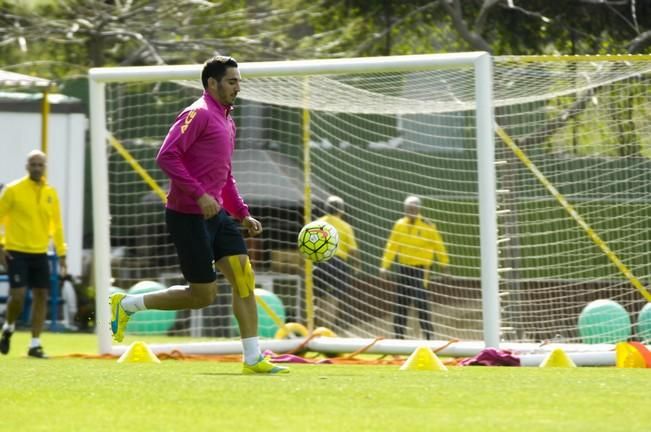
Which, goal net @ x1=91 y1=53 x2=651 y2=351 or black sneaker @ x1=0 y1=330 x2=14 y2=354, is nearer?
goal net @ x1=91 y1=53 x2=651 y2=351

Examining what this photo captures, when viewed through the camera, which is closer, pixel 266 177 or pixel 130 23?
pixel 266 177

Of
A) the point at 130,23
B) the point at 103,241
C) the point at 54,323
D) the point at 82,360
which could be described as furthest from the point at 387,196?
the point at 130,23

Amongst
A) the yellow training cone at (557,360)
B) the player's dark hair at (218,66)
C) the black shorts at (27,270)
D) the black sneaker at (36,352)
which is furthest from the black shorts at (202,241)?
the black shorts at (27,270)

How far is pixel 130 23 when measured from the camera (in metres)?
25.3

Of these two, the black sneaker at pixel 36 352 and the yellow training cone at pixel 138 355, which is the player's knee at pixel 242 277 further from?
the black sneaker at pixel 36 352

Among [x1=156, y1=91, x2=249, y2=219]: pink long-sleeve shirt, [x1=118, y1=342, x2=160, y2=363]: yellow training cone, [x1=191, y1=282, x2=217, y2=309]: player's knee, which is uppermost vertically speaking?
[x1=156, y1=91, x2=249, y2=219]: pink long-sleeve shirt

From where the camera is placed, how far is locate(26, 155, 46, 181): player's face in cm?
1381

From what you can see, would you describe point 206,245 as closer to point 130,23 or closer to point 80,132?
point 80,132

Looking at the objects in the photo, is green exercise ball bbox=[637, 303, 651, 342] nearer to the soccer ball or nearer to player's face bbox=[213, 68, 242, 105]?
the soccer ball

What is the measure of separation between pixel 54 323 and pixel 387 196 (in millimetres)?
6161

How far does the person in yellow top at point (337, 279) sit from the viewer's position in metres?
15.2

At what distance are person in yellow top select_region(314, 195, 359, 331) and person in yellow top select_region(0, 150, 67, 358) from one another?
287 cm

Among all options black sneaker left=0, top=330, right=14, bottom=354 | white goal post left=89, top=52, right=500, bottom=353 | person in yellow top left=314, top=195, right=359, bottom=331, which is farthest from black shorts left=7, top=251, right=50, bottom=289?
person in yellow top left=314, top=195, right=359, bottom=331

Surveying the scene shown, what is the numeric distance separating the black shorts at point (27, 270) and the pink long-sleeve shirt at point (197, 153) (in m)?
4.51
